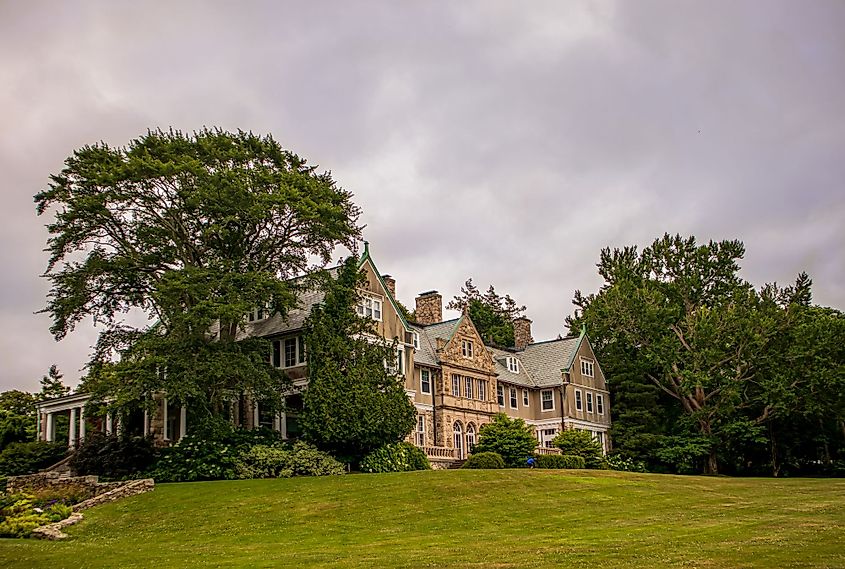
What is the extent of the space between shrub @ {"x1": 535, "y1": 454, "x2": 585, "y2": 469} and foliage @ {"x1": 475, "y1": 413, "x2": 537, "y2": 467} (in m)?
0.73

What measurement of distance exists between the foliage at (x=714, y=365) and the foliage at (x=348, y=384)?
24.3 meters

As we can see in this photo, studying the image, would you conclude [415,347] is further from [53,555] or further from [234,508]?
[53,555]

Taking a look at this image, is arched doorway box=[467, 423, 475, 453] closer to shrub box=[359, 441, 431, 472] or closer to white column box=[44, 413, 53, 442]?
shrub box=[359, 441, 431, 472]

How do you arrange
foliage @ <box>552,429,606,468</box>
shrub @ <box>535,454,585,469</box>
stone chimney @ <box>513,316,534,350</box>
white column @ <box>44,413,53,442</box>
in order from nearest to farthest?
shrub @ <box>535,454,585,469</box>, white column @ <box>44,413,53,442</box>, foliage @ <box>552,429,606,468</box>, stone chimney @ <box>513,316,534,350</box>

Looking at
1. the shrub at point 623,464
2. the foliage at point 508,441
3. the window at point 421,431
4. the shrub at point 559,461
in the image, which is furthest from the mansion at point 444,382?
the shrub at point 559,461

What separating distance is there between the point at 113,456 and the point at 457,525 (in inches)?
739

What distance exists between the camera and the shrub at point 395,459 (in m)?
40.1

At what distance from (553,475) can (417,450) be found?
25.3ft

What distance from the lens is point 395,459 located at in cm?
4103

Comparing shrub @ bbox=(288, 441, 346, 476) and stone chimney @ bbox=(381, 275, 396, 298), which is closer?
shrub @ bbox=(288, 441, 346, 476)

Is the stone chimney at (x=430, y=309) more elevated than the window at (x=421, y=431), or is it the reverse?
the stone chimney at (x=430, y=309)

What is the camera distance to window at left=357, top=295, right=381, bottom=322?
45.6 metres

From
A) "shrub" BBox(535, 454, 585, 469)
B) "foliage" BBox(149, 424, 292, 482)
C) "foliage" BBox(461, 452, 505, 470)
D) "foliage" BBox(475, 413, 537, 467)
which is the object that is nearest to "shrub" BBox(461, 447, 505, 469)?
"foliage" BBox(461, 452, 505, 470)

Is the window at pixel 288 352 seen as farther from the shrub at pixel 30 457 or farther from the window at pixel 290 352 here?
the shrub at pixel 30 457
